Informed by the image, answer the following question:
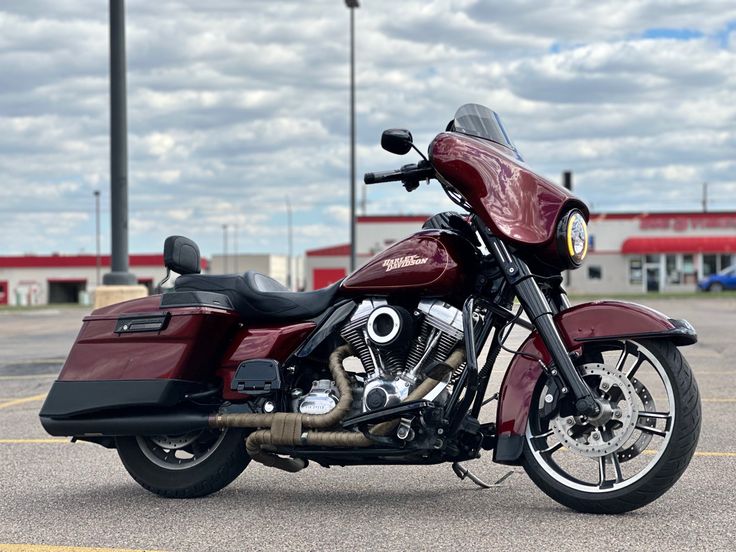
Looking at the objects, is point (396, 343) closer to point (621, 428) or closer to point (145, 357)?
point (621, 428)

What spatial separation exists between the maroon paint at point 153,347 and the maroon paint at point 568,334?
1518mm

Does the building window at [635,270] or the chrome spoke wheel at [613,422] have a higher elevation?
the chrome spoke wheel at [613,422]

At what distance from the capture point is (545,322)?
4707 mm

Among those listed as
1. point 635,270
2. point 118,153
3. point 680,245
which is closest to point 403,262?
point 118,153

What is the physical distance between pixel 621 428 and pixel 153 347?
244 centimetres

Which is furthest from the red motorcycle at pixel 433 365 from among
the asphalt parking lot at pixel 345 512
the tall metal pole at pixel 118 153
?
the tall metal pole at pixel 118 153

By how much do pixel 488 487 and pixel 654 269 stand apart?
56.5 meters

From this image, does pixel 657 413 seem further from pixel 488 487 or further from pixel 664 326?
pixel 488 487

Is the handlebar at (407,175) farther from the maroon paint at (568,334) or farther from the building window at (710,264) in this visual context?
the building window at (710,264)

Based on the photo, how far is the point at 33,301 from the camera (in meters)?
77.9

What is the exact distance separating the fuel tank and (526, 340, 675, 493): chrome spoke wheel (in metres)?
0.67

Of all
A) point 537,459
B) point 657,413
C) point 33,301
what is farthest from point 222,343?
point 33,301

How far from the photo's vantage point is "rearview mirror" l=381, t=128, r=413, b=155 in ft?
16.1

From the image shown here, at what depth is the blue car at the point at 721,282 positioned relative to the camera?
5125 cm
